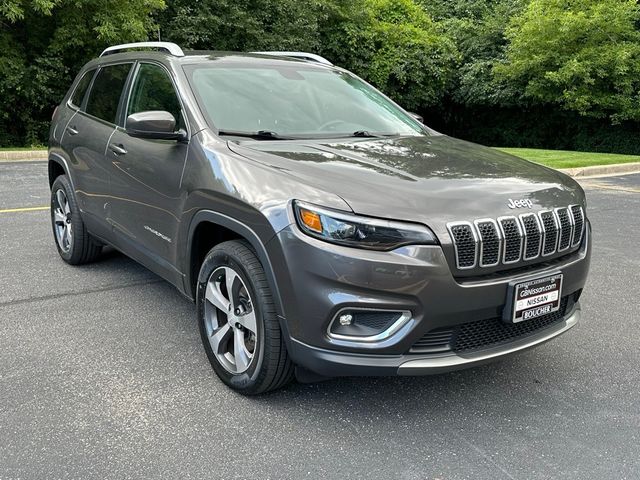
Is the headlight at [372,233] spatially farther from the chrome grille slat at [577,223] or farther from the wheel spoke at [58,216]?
the wheel spoke at [58,216]

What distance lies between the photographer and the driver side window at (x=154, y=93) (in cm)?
373

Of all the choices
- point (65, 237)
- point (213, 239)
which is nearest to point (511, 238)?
point (213, 239)

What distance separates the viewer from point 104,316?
4.20 meters

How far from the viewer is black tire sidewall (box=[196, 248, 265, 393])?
2.88 metres

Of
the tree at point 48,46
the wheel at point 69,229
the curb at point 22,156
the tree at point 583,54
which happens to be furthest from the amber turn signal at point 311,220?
the tree at point 583,54

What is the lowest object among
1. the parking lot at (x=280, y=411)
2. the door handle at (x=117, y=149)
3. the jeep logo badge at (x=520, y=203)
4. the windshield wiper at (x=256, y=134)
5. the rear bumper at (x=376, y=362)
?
the parking lot at (x=280, y=411)

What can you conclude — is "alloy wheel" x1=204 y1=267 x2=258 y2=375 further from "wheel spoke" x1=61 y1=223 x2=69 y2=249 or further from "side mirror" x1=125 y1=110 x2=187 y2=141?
"wheel spoke" x1=61 y1=223 x2=69 y2=249

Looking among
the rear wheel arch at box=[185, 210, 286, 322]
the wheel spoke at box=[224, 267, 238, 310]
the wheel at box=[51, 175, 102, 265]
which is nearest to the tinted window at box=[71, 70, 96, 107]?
the wheel at box=[51, 175, 102, 265]

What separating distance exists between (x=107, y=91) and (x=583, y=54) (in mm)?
20448

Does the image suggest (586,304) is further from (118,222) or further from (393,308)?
(118,222)

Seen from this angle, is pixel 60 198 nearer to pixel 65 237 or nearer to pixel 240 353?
pixel 65 237

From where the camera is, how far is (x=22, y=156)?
1416 centimetres

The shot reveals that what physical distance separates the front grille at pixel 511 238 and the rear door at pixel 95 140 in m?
2.77

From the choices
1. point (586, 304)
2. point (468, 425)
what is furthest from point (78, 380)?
point (586, 304)
